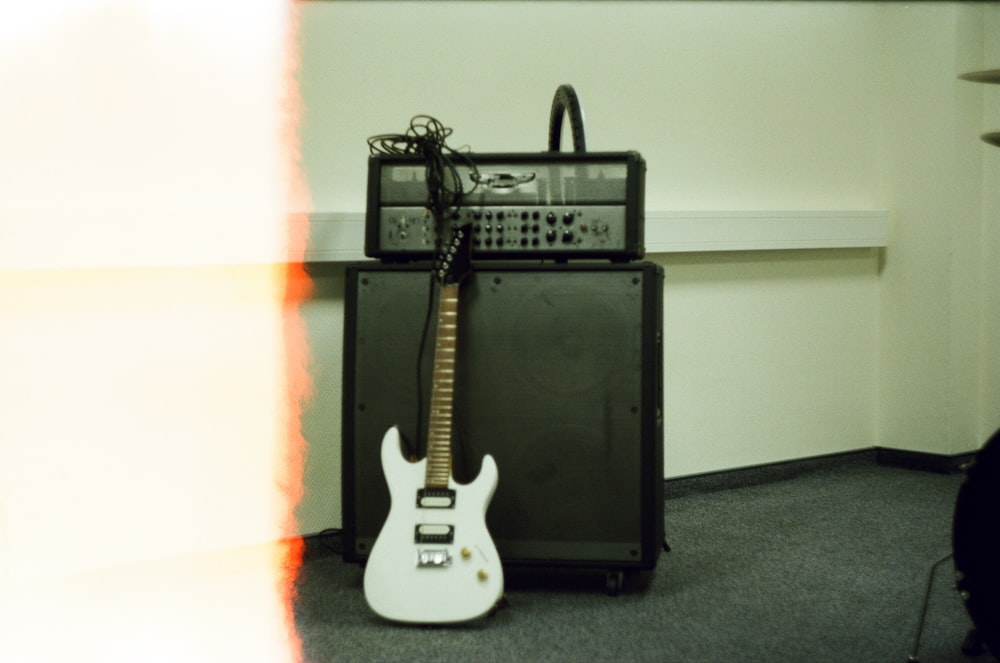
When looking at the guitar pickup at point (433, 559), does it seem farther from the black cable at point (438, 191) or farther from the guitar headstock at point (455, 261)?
the guitar headstock at point (455, 261)

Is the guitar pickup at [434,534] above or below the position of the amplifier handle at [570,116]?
below

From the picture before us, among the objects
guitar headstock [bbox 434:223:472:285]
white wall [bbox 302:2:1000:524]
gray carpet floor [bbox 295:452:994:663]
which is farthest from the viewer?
white wall [bbox 302:2:1000:524]

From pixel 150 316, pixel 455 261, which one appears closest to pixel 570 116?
pixel 455 261

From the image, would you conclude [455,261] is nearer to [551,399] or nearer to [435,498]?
[551,399]

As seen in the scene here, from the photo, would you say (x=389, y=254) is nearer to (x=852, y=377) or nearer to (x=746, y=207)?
(x=746, y=207)

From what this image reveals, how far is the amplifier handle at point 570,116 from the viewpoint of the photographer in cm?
190

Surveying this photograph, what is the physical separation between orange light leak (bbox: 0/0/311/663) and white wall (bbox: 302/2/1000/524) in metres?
0.51

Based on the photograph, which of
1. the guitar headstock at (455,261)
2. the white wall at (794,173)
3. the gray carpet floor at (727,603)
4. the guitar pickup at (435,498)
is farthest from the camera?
the white wall at (794,173)

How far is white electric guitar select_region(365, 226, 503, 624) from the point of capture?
167 centimetres

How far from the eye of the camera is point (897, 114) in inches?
115

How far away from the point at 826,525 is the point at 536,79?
120 cm

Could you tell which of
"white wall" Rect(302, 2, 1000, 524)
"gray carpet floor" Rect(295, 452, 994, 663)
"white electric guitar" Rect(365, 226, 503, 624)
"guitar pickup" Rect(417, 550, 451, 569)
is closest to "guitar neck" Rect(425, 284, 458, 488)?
"white electric guitar" Rect(365, 226, 503, 624)

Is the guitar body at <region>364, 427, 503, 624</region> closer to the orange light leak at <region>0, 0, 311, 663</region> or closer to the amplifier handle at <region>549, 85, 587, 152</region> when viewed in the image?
the orange light leak at <region>0, 0, 311, 663</region>

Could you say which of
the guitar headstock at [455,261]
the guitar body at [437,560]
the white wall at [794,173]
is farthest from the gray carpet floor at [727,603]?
the guitar headstock at [455,261]
